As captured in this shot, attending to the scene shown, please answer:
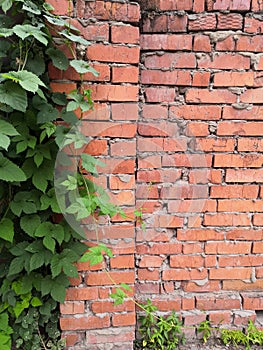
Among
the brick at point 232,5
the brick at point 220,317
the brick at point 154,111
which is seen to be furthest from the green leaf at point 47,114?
the brick at point 220,317

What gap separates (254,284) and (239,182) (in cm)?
61

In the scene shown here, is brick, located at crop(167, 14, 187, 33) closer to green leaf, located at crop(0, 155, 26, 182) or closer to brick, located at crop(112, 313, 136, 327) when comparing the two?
green leaf, located at crop(0, 155, 26, 182)

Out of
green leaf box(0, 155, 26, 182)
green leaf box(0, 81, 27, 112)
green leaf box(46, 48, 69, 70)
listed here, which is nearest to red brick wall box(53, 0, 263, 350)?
green leaf box(46, 48, 69, 70)

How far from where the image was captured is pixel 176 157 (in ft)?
5.48

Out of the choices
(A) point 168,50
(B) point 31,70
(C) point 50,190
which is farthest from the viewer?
(A) point 168,50

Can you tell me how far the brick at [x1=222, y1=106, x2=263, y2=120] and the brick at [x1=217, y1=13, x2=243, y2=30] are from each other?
0.39m

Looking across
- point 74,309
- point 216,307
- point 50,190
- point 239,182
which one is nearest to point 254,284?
point 216,307

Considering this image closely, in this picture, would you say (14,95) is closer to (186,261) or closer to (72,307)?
(72,307)

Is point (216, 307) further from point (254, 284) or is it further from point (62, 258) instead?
point (62, 258)

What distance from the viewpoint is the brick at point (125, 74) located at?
4.75ft

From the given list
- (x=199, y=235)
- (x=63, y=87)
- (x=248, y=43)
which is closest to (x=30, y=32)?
(x=63, y=87)

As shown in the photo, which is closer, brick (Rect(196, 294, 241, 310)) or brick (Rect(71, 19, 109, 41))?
brick (Rect(71, 19, 109, 41))

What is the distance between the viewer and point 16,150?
1403 mm

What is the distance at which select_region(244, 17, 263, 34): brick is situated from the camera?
1557mm
